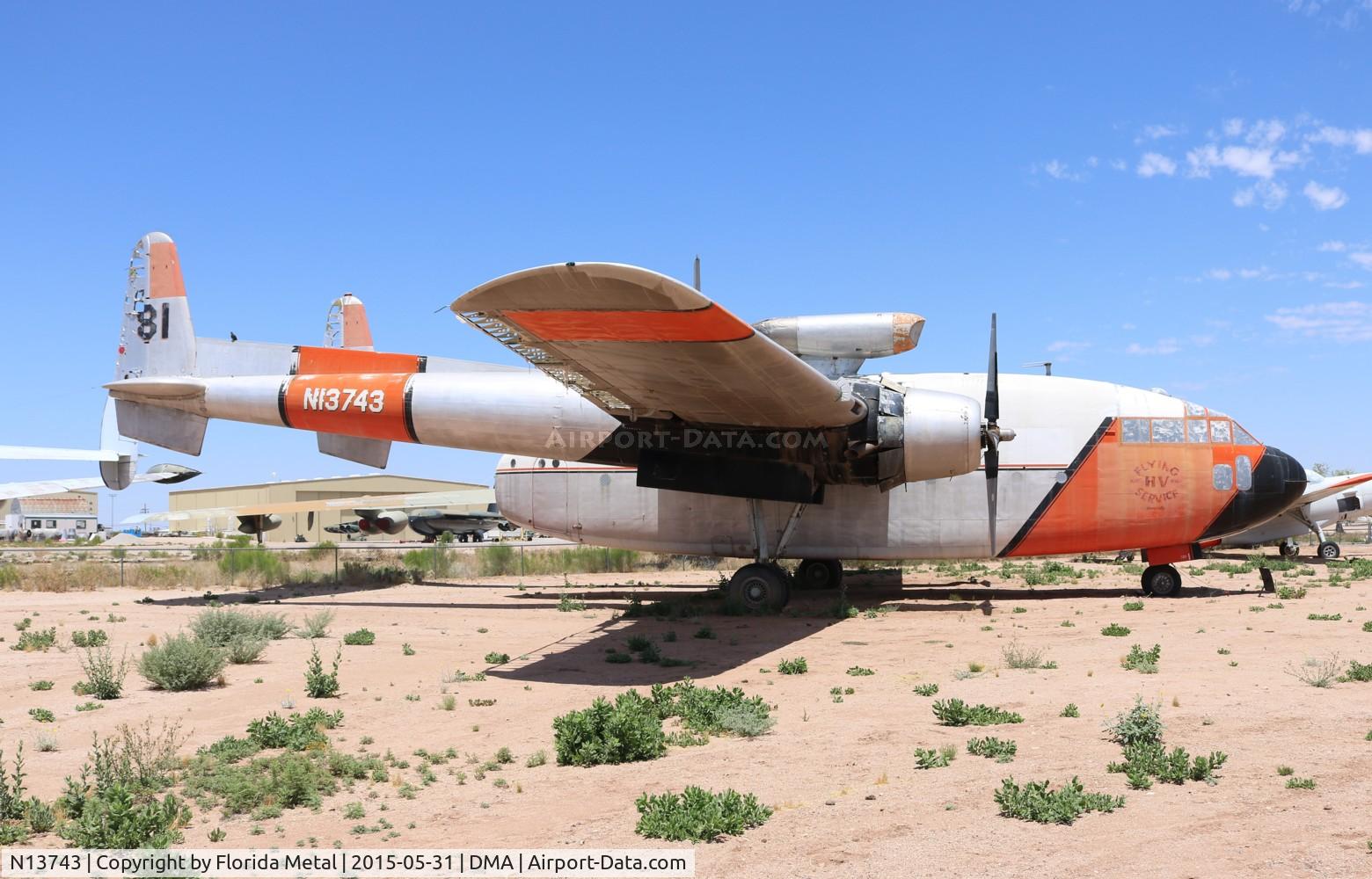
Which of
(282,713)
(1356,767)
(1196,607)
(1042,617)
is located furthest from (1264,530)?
(282,713)

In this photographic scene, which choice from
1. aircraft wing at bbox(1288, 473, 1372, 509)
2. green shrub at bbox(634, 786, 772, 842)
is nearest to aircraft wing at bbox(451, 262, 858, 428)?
green shrub at bbox(634, 786, 772, 842)

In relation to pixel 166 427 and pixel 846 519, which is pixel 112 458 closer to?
pixel 166 427

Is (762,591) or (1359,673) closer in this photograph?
(1359,673)

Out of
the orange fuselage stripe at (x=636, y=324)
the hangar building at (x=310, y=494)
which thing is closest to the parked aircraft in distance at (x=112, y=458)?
the orange fuselage stripe at (x=636, y=324)

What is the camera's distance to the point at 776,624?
15.9 metres

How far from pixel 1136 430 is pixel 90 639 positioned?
18511 mm

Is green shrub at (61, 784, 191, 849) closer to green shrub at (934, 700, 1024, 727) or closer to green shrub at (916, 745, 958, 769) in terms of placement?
green shrub at (916, 745, 958, 769)

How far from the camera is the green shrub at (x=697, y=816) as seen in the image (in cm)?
573

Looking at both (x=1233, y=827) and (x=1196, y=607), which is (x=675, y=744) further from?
(x=1196, y=607)

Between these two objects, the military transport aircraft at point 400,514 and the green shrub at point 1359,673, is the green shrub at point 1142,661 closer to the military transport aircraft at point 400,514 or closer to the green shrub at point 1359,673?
the green shrub at point 1359,673

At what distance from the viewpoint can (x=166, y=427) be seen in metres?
20.9
